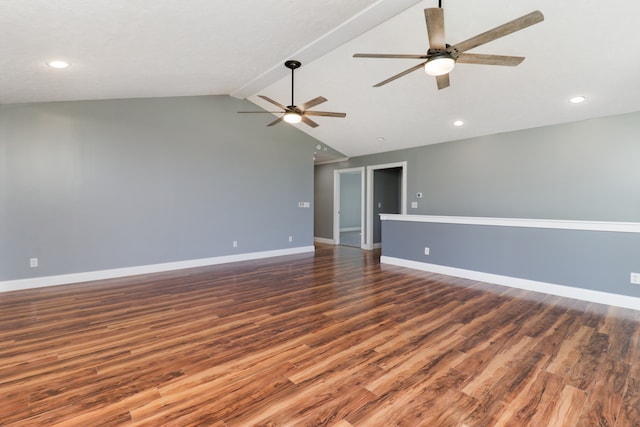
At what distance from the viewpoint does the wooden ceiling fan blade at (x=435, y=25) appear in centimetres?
213

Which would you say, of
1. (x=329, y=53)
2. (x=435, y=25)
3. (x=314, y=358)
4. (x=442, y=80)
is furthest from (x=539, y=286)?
(x=329, y=53)

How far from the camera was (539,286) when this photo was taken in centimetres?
416

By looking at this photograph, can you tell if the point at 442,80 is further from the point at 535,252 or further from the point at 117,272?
the point at 117,272

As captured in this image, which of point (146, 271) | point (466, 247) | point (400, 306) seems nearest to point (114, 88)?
point (146, 271)

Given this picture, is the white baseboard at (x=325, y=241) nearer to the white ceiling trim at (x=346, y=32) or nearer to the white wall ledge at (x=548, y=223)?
the white wall ledge at (x=548, y=223)

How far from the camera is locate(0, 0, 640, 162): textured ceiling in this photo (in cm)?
Result: 267

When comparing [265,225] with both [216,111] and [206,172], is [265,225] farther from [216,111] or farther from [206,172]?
[216,111]

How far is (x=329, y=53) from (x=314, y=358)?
3.85 meters

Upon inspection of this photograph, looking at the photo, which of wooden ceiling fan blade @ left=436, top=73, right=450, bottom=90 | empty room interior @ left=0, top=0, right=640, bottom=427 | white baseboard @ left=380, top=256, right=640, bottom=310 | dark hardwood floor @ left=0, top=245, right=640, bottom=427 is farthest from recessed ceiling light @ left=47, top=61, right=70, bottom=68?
white baseboard @ left=380, top=256, right=640, bottom=310

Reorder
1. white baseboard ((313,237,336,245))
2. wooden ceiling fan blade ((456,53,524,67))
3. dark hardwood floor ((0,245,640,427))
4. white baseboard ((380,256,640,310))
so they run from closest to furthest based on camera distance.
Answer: dark hardwood floor ((0,245,640,427)), wooden ceiling fan blade ((456,53,524,67)), white baseboard ((380,256,640,310)), white baseboard ((313,237,336,245))

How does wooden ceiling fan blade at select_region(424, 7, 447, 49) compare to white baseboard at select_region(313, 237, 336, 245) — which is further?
white baseboard at select_region(313, 237, 336, 245)

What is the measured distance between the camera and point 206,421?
169 cm

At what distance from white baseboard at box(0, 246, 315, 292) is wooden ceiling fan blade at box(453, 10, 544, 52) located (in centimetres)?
514

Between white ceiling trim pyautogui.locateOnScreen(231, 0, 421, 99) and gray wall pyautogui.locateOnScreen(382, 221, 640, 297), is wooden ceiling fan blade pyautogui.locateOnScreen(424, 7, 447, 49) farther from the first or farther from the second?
gray wall pyautogui.locateOnScreen(382, 221, 640, 297)
